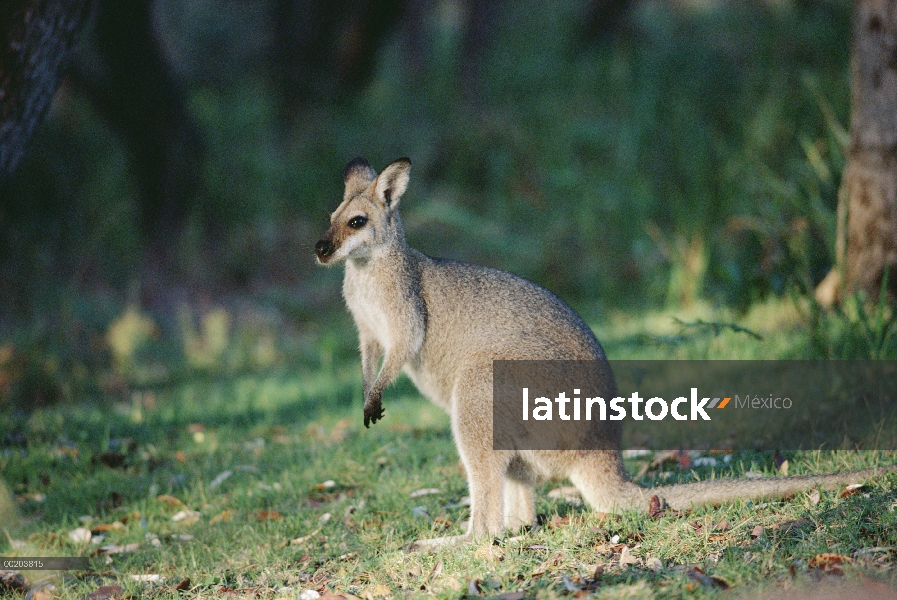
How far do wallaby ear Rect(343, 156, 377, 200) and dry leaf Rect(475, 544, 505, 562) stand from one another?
1.82 meters

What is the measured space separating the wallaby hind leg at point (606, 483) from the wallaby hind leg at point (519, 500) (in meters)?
0.26

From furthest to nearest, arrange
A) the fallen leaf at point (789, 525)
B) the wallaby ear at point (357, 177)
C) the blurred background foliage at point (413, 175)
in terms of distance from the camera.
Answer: the blurred background foliage at point (413, 175) → the wallaby ear at point (357, 177) → the fallen leaf at point (789, 525)

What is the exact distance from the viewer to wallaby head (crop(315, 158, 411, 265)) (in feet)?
14.4

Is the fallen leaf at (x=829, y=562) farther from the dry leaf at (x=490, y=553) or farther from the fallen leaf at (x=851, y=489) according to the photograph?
the dry leaf at (x=490, y=553)

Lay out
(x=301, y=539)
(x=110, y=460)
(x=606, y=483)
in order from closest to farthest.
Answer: (x=606, y=483), (x=301, y=539), (x=110, y=460)

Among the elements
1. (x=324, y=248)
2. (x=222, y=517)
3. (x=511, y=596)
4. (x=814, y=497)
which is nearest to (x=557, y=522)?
(x=511, y=596)

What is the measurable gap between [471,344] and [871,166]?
11.4 ft

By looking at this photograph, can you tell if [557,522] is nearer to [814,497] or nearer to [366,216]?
[814,497]

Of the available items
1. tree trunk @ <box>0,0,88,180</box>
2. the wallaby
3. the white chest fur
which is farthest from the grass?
tree trunk @ <box>0,0,88,180</box>

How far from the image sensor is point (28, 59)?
4918mm

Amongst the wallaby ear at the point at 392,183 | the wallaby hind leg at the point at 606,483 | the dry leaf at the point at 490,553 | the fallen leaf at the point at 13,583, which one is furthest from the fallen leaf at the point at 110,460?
the wallaby hind leg at the point at 606,483

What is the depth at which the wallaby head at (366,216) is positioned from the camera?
4.39 meters

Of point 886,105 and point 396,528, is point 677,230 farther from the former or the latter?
point 396,528

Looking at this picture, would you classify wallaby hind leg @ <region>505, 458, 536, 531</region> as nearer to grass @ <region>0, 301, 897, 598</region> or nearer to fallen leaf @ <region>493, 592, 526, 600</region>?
grass @ <region>0, 301, 897, 598</region>
